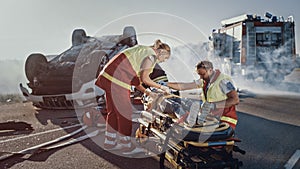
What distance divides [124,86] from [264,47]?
30.7 feet

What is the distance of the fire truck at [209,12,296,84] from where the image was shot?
1185 centimetres

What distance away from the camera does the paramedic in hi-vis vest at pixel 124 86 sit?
395cm

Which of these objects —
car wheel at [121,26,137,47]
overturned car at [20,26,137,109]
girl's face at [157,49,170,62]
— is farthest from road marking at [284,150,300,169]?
car wheel at [121,26,137,47]

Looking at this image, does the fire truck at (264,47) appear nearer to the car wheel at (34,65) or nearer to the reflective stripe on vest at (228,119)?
the car wheel at (34,65)

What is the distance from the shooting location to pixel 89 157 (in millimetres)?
3939

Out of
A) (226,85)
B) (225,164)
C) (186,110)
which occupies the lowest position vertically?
A: (225,164)

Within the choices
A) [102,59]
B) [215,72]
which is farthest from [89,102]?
[215,72]

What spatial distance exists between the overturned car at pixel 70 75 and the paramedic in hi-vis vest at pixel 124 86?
9.45 ft

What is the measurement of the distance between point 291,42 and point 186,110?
1047 centimetres

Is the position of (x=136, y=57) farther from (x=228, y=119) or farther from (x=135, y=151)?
(x=228, y=119)

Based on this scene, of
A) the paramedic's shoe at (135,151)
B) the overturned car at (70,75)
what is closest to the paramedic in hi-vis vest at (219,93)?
the paramedic's shoe at (135,151)

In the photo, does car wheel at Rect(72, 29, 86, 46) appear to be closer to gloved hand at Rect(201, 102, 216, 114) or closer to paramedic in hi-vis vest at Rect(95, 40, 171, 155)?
paramedic in hi-vis vest at Rect(95, 40, 171, 155)

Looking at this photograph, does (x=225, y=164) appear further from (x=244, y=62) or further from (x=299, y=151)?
(x=244, y=62)

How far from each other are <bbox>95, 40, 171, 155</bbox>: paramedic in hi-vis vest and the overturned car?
9.45ft
